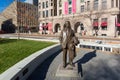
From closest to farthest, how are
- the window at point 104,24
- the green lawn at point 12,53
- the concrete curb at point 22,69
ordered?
the concrete curb at point 22,69 < the green lawn at point 12,53 < the window at point 104,24

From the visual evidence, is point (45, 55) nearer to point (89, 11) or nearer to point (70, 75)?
point (70, 75)

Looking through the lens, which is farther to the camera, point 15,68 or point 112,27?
point 112,27

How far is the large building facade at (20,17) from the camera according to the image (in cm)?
8622

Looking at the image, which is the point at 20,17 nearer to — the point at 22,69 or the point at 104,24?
the point at 104,24

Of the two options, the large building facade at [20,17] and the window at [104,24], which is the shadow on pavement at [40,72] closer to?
the window at [104,24]

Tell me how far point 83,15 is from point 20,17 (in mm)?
44139

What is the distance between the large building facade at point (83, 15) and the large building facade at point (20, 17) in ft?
70.9

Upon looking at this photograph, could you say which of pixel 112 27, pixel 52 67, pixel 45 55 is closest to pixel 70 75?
pixel 52 67

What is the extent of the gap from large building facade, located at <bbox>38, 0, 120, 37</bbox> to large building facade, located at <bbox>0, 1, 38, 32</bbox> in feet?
70.9

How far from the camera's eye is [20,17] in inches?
3418

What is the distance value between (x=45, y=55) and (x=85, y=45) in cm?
667

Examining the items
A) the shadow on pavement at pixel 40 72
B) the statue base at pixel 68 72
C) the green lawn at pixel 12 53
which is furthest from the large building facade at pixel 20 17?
the statue base at pixel 68 72

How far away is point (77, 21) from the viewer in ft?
174

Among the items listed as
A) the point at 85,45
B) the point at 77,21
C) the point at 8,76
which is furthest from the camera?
the point at 77,21
